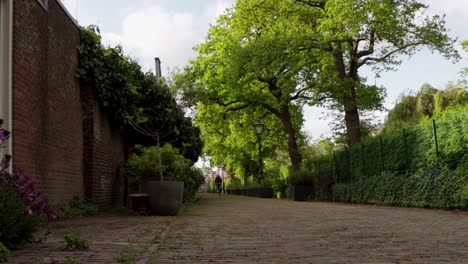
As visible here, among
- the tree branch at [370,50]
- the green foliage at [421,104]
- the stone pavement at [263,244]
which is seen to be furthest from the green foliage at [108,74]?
the green foliage at [421,104]

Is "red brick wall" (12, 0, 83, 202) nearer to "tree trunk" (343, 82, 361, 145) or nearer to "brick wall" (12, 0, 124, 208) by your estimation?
"brick wall" (12, 0, 124, 208)

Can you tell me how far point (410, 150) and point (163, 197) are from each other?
7562 millimetres

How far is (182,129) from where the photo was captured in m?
17.8

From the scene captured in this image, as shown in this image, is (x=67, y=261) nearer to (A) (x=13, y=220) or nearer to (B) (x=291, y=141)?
(A) (x=13, y=220)

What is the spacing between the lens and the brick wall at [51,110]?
7594 millimetres

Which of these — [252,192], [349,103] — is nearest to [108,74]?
[349,103]

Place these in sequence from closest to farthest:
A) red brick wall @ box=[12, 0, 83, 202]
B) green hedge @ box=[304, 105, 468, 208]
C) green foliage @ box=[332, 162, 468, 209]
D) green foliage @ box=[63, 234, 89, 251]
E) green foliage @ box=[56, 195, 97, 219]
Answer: green foliage @ box=[63, 234, 89, 251] < red brick wall @ box=[12, 0, 83, 202] < green foliage @ box=[56, 195, 97, 219] < green foliage @ box=[332, 162, 468, 209] < green hedge @ box=[304, 105, 468, 208]

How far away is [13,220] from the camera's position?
4.71 meters

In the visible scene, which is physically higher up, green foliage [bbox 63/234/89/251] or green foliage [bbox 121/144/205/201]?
green foliage [bbox 121/144/205/201]

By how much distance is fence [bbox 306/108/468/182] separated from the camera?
1175 centimetres

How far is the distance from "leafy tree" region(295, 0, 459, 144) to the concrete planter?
37.5ft

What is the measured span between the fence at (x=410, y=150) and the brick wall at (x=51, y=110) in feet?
27.3

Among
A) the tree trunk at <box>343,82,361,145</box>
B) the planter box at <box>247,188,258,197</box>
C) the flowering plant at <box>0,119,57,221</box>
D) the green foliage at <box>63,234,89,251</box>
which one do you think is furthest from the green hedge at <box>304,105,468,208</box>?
the planter box at <box>247,188,258,197</box>

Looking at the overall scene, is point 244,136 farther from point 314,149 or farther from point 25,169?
point 25,169
